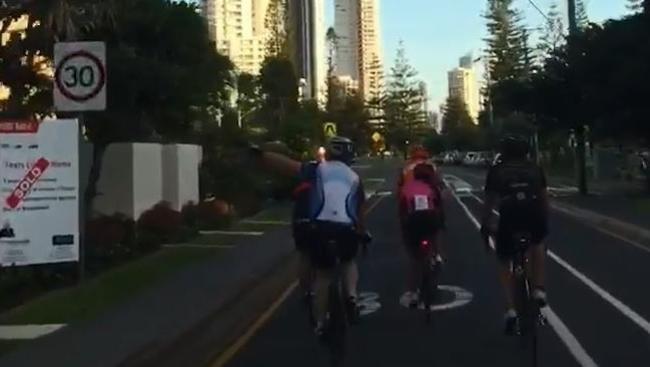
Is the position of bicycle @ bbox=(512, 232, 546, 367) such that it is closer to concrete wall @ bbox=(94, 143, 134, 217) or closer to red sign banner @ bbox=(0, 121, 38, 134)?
red sign banner @ bbox=(0, 121, 38, 134)

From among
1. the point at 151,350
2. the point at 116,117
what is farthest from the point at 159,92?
the point at 151,350

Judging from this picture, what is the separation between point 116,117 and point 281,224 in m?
8.70

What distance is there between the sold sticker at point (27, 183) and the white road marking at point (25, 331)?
2.16 m

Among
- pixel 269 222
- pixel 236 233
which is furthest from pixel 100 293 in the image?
pixel 269 222

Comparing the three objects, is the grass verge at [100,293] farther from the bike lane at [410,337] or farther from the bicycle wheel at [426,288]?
the bicycle wheel at [426,288]

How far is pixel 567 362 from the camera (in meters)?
11.4

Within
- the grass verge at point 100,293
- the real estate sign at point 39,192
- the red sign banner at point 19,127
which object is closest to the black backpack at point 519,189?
the grass verge at point 100,293

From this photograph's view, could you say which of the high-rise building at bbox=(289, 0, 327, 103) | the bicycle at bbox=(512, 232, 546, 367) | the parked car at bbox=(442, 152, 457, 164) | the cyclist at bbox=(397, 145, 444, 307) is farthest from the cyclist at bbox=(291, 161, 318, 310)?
the parked car at bbox=(442, 152, 457, 164)

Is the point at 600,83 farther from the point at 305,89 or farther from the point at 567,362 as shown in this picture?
the point at 305,89

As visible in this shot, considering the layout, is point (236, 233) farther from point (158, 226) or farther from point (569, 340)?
point (569, 340)

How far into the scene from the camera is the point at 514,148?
39.3ft

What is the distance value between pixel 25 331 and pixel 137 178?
544 inches

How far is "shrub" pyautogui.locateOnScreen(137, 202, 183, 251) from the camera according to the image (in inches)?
974

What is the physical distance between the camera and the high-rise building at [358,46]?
14725 cm
